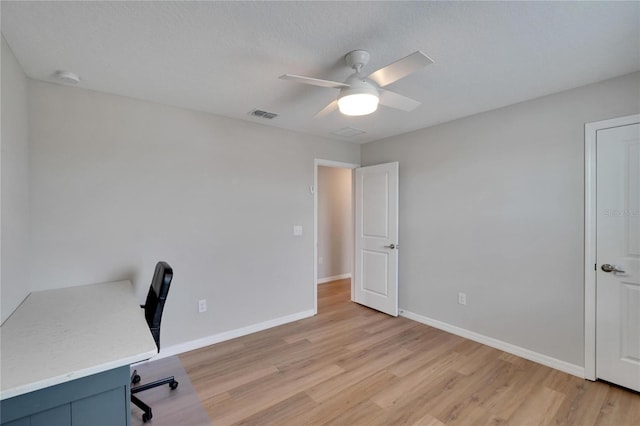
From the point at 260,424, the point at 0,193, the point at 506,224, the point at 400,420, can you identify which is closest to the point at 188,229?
the point at 0,193

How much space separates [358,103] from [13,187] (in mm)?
2263

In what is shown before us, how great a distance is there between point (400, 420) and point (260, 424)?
0.94m

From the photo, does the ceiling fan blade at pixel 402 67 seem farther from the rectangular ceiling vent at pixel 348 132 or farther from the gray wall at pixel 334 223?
the gray wall at pixel 334 223

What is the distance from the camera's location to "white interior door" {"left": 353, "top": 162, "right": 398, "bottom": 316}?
3.79 m

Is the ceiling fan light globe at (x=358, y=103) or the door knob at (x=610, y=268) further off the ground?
the ceiling fan light globe at (x=358, y=103)

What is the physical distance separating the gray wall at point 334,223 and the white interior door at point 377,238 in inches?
53.6

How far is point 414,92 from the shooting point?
2514mm

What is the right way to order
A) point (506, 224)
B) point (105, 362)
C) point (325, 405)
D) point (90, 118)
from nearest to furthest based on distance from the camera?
point (105, 362), point (325, 405), point (90, 118), point (506, 224)

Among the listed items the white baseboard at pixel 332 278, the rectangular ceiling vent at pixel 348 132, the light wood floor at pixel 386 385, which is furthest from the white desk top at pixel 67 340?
the white baseboard at pixel 332 278

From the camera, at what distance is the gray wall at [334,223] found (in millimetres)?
5629

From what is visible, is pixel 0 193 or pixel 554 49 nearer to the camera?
pixel 0 193

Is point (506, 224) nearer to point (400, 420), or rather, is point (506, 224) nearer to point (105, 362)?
point (400, 420)

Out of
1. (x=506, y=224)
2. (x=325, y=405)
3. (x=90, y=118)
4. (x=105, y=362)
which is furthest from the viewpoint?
(x=506, y=224)

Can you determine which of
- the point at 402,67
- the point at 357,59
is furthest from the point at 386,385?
the point at 357,59
